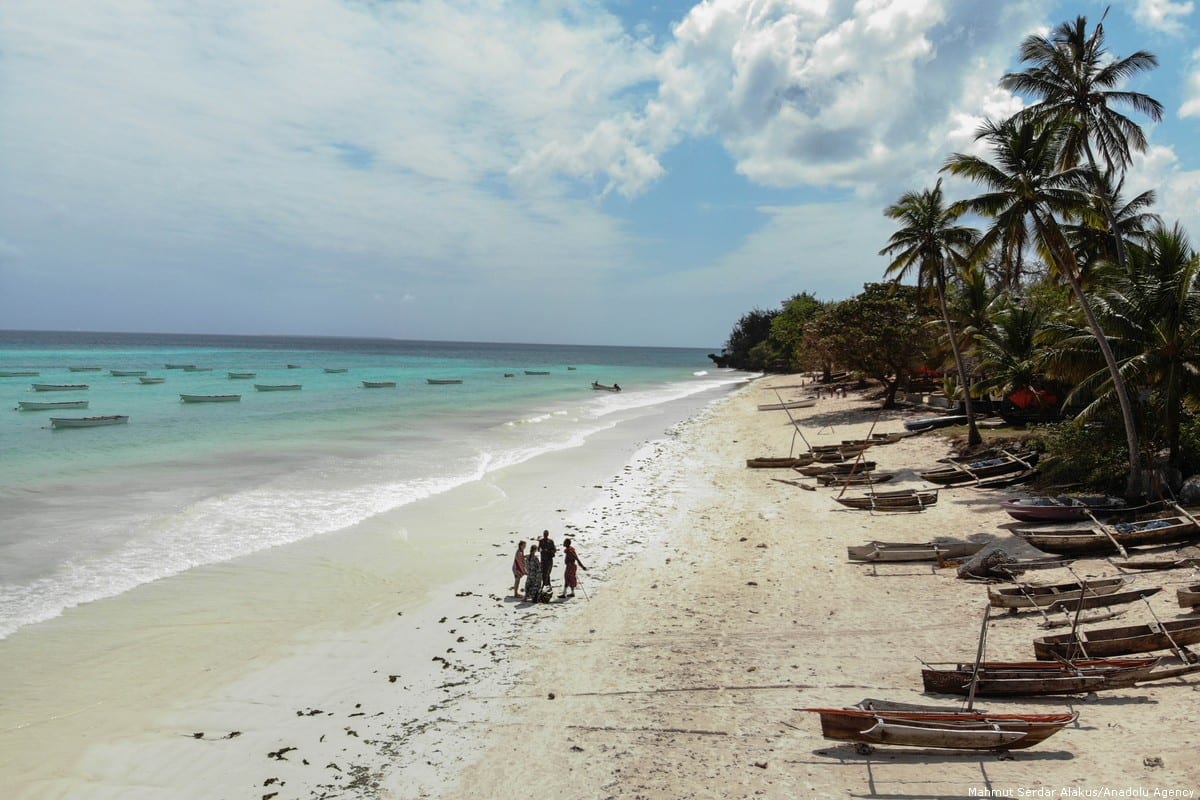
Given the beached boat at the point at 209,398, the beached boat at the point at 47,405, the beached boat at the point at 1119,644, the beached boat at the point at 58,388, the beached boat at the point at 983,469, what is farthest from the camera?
the beached boat at the point at 58,388

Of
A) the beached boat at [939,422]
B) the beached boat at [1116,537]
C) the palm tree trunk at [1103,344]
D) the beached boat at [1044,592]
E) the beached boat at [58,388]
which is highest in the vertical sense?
the palm tree trunk at [1103,344]

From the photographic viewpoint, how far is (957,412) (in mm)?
30922

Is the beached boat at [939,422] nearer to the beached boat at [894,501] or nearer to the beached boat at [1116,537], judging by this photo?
the beached boat at [894,501]

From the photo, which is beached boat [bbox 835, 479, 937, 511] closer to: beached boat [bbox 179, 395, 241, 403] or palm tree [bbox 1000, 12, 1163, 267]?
palm tree [bbox 1000, 12, 1163, 267]

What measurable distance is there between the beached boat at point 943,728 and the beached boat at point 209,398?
54.1 m

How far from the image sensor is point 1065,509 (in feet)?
53.1

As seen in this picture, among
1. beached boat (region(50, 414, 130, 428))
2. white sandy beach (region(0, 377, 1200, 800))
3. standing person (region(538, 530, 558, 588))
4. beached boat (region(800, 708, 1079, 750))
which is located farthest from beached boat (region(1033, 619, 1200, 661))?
beached boat (region(50, 414, 130, 428))

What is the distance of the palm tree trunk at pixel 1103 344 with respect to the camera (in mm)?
16109

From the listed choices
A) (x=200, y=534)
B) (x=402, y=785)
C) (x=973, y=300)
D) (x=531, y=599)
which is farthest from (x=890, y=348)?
(x=402, y=785)

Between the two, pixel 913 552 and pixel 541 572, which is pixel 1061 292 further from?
pixel 541 572

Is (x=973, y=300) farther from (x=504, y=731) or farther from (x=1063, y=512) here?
(x=504, y=731)

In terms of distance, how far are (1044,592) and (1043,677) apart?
3.57 meters

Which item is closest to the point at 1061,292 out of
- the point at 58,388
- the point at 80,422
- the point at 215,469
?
the point at 215,469

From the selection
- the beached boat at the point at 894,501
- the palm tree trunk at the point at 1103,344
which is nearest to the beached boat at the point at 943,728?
the palm tree trunk at the point at 1103,344
